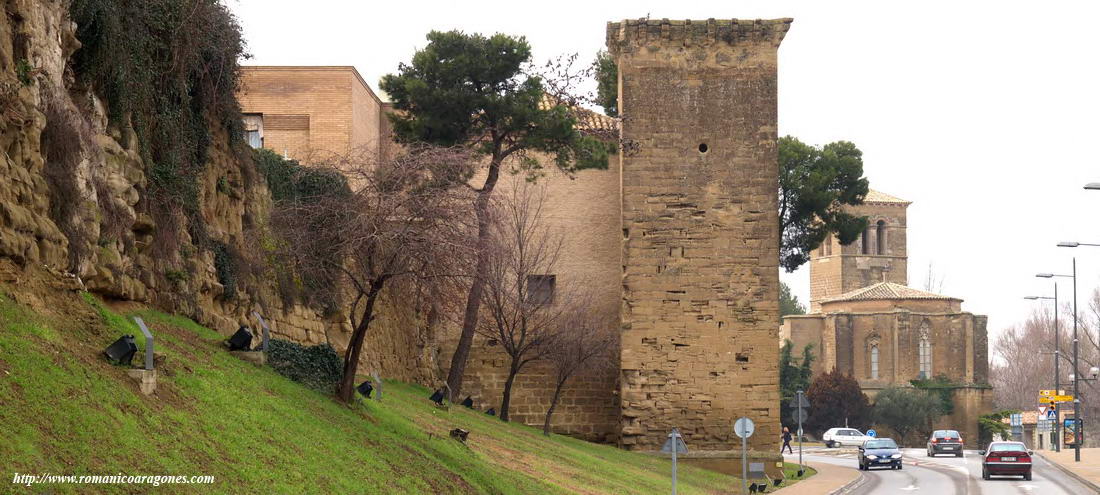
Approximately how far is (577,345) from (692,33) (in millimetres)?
8335

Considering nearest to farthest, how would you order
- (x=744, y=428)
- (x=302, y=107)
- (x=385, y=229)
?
(x=385, y=229) < (x=744, y=428) < (x=302, y=107)

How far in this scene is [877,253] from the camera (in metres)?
113

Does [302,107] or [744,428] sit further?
[302,107]

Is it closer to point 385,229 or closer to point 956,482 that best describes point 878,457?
point 956,482

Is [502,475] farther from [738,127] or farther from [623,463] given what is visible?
[738,127]

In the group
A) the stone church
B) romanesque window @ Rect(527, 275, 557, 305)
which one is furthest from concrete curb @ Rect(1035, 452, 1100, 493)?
the stone church

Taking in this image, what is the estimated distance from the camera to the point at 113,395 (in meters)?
11.6

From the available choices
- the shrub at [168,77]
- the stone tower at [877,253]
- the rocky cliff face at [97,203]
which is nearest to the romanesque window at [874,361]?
the stone tower at [877,253]

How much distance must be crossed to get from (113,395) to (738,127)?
23.0 meters

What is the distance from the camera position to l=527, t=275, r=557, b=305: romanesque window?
3591 cm

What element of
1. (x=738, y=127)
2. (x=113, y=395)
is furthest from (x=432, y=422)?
(x=738, y=127)

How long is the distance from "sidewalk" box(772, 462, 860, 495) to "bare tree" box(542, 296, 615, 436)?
6209mm

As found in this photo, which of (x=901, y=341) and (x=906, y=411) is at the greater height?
(x=901, y=341)

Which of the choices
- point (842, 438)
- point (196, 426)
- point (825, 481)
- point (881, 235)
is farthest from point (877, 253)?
point (196, 426)
